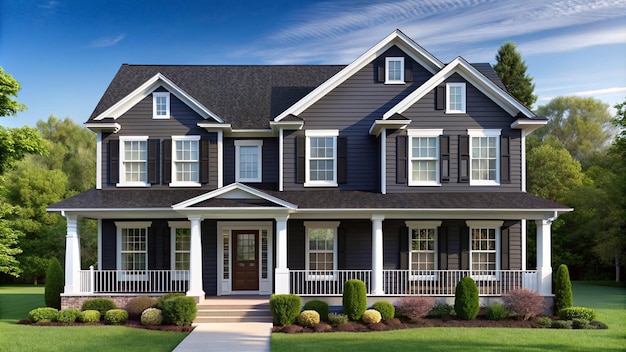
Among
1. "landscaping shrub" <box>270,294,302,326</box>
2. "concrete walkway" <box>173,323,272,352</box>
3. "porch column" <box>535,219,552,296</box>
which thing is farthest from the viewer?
"porch column" <box>535,219,552,296</box>

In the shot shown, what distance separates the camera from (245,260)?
63.7ft

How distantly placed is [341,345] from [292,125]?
8.58 metres

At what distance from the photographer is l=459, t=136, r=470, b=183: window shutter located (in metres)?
18.5

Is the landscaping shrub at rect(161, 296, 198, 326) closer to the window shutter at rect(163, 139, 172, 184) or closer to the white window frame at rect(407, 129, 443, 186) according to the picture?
the window shutter at rect(163, 139, 172, 184)

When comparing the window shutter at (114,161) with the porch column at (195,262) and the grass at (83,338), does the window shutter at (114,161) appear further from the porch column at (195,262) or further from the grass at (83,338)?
the grass at (83,338)

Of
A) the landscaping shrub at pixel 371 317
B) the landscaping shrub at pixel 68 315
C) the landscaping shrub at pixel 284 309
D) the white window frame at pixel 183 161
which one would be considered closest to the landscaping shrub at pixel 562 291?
the landscaping shrub at pixel 371 317

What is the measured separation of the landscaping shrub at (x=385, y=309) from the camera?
16.0 metres

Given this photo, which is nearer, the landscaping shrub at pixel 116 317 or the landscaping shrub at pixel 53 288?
the landscaping shrub at pixel 116 317

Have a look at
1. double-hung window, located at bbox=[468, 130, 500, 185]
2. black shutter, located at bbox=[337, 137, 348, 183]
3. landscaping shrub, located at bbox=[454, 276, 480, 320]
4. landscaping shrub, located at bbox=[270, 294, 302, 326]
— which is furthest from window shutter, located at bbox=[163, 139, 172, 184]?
double-hung window, located at bbox=[468, 130, 500, 185]

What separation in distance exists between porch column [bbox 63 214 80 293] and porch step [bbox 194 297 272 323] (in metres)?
4.49

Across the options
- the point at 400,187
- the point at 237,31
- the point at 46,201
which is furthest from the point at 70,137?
the point at 400,187

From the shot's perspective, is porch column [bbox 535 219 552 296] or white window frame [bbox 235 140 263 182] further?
white window frame [bbox 235 140 263 182]

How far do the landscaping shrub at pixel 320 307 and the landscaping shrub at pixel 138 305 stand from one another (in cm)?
500

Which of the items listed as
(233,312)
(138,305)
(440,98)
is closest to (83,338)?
(138,305)
